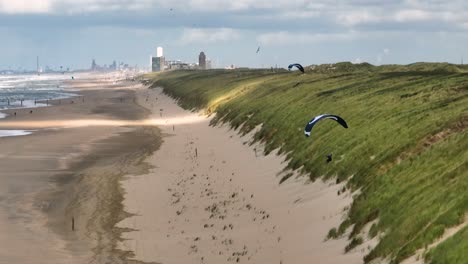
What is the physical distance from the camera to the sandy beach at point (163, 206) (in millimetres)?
27062

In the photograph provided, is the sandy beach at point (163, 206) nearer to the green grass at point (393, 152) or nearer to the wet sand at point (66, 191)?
the wet sand at point (66, 191)

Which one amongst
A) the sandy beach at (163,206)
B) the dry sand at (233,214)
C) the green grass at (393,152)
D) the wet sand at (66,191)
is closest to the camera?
the green grass at (393,152)

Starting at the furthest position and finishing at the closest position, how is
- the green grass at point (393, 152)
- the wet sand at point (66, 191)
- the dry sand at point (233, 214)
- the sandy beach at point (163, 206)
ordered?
the wet sand at point (66, 191), the sandy beach at point (163, 206), the dry sand at point (233, 214), the green grass at point (393, 152)

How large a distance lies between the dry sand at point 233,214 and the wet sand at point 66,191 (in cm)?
144

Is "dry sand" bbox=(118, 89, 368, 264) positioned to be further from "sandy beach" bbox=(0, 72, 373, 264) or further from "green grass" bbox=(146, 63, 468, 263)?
"green grass" bbox=(146, 63, 468, 263)

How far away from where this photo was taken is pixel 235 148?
5659 centimetres

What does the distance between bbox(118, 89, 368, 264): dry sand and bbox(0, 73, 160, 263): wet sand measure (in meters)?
1.44

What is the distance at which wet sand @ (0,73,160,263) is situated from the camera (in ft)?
94.1

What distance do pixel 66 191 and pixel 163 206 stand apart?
8603mm

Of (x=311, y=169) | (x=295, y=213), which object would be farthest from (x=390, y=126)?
(x=295, y=213)

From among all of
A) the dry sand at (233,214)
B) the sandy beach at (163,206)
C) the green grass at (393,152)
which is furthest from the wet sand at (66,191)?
the green grass at (393,152)

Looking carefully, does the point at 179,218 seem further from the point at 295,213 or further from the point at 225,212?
the point at 295,213

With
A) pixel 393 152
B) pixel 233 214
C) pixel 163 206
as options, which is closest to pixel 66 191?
pixel 163 206

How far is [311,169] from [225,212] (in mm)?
5394
